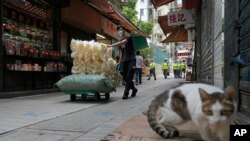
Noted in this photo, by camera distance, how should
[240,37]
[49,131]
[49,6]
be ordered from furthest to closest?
[49,6] → [240,37] → [49,131]

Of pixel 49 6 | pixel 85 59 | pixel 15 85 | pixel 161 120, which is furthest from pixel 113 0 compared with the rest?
pixel 161 120

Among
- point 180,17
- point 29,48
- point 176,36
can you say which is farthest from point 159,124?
point 176,36

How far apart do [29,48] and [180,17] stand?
7228 millimetres

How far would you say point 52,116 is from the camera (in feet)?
22.6

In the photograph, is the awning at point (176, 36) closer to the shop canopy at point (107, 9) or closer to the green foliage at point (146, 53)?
the shop canopy at point (107, 9)

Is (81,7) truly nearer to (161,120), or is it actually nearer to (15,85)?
(15,85)

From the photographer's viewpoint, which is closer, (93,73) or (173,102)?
(173,102)

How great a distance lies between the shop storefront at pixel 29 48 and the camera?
11.4 metres

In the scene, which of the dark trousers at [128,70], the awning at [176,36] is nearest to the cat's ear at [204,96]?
the dark trousers at [128,70]

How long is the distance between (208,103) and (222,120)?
0.16m

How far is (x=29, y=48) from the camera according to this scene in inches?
484

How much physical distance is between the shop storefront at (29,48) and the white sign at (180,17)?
484cm

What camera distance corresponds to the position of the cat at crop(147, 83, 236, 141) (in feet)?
9.68

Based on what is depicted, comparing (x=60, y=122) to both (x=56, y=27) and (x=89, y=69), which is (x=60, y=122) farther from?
(x=56, y=27)
